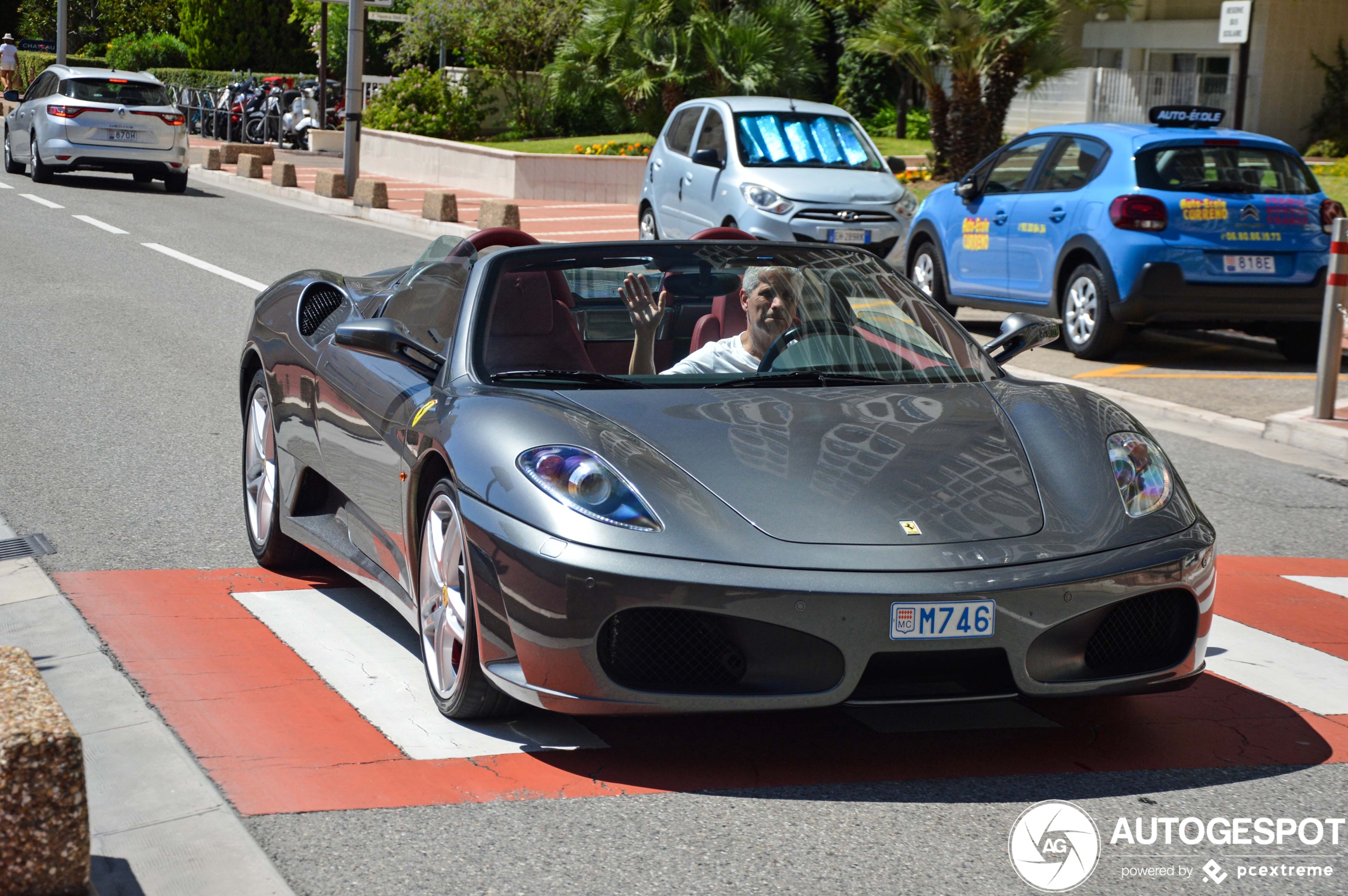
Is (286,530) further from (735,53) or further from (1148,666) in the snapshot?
(735,53)

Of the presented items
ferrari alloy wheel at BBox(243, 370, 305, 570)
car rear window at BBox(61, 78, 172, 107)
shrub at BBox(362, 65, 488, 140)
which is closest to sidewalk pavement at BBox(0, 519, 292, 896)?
ferrari alloy wheel at BBox(243, 370, 305, 570)

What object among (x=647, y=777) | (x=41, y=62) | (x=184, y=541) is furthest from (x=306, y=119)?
(x=647, y=777)

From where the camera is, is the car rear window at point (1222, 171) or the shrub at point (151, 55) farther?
the shrub at point (151, 55)

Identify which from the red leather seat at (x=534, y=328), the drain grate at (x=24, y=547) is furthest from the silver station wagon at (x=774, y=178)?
the red leather seat at (x=534, y=328)

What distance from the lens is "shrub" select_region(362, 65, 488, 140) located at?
34.4m

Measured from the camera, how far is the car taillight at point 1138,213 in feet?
37.4

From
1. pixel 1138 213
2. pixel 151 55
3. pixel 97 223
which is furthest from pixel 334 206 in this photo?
pixel 151 55

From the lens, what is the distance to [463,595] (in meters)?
4.19

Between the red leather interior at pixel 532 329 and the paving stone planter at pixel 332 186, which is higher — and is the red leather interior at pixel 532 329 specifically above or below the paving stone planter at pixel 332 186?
above

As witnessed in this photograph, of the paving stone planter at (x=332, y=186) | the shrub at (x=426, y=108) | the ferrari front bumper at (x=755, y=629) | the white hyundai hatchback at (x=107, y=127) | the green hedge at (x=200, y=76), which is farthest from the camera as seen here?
the green hedge at (x=200, y=76)

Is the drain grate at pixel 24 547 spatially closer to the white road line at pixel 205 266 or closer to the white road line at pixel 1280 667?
the white road line at pixel 1280 667

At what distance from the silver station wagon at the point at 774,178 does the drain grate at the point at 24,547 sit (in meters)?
A: 9.74

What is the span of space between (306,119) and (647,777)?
3664 centimetres

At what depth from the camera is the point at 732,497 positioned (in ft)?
12.9
